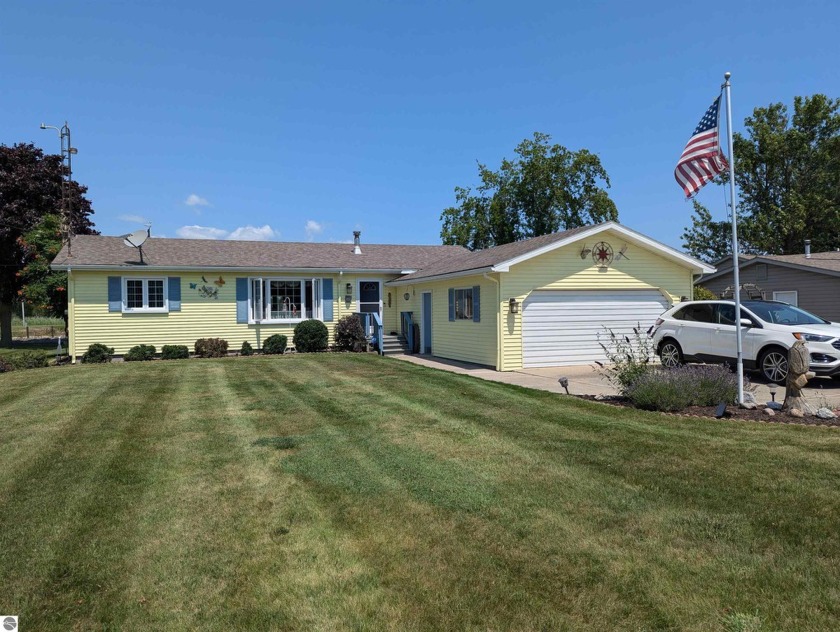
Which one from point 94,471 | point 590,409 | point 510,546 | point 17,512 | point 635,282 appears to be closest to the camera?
point 510,546

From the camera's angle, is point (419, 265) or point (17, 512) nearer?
point (17, 512)

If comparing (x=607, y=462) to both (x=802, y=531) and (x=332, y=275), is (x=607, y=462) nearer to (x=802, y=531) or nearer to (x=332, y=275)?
(x=802, y=531)

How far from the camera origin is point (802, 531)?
13.0 ft

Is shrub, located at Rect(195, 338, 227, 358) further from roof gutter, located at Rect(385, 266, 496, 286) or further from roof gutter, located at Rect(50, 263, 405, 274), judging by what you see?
roof gutter, located at Rect(385, 266, 496, 286)

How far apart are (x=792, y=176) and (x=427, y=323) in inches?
1172

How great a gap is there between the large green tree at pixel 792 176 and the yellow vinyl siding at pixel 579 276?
21.9 meters

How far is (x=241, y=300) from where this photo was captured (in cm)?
1970

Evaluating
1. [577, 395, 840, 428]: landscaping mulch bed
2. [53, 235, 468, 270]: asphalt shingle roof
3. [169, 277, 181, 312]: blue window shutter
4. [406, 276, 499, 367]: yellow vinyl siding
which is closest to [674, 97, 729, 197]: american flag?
[577, 395, 840, 428]: landscaping mulch bed

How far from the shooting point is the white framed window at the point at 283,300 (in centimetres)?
1991

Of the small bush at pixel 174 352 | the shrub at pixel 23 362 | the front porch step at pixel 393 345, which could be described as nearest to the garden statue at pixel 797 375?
the front porch step at pixel 393 345

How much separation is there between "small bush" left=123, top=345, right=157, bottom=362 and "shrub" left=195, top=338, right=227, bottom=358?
4.47 ft

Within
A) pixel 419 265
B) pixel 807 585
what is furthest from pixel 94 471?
pixel 419 265

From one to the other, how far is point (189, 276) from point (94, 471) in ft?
47.6

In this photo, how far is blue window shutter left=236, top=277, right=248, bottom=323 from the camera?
19.7 m
